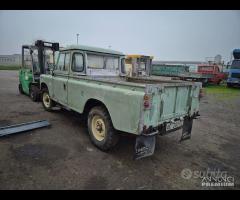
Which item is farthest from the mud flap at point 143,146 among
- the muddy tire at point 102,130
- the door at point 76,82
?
the door at point 76,82

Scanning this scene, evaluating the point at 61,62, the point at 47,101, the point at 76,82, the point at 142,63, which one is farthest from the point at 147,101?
the point at 142,63

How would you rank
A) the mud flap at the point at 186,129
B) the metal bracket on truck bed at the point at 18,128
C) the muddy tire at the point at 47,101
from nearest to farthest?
the mud flap at the point at 186,129 < the metal bracket on truck bed at the point at 18,128 < the muddy tire at the point at 47,101

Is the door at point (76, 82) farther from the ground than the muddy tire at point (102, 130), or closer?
farther from the ground

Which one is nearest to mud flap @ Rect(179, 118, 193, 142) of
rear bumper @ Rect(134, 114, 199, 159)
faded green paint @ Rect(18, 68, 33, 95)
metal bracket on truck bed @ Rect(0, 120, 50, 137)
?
rear bumper @ Rect(134, 114, 199, 159)

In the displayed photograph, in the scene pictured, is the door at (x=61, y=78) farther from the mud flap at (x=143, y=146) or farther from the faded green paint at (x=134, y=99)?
the mud flap at (x=143, y=146)

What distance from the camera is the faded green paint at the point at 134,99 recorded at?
2.95 meters

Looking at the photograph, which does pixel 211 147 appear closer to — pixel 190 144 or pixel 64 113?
pixel 190 144

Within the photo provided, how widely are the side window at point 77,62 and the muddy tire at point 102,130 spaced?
1426 millimetres

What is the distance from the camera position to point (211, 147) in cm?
436

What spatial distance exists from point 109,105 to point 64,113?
3.77m

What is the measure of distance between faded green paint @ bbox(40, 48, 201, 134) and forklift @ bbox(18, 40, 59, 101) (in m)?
4.36

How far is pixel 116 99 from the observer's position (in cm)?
328

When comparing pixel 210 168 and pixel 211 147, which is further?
pixel 211 147
